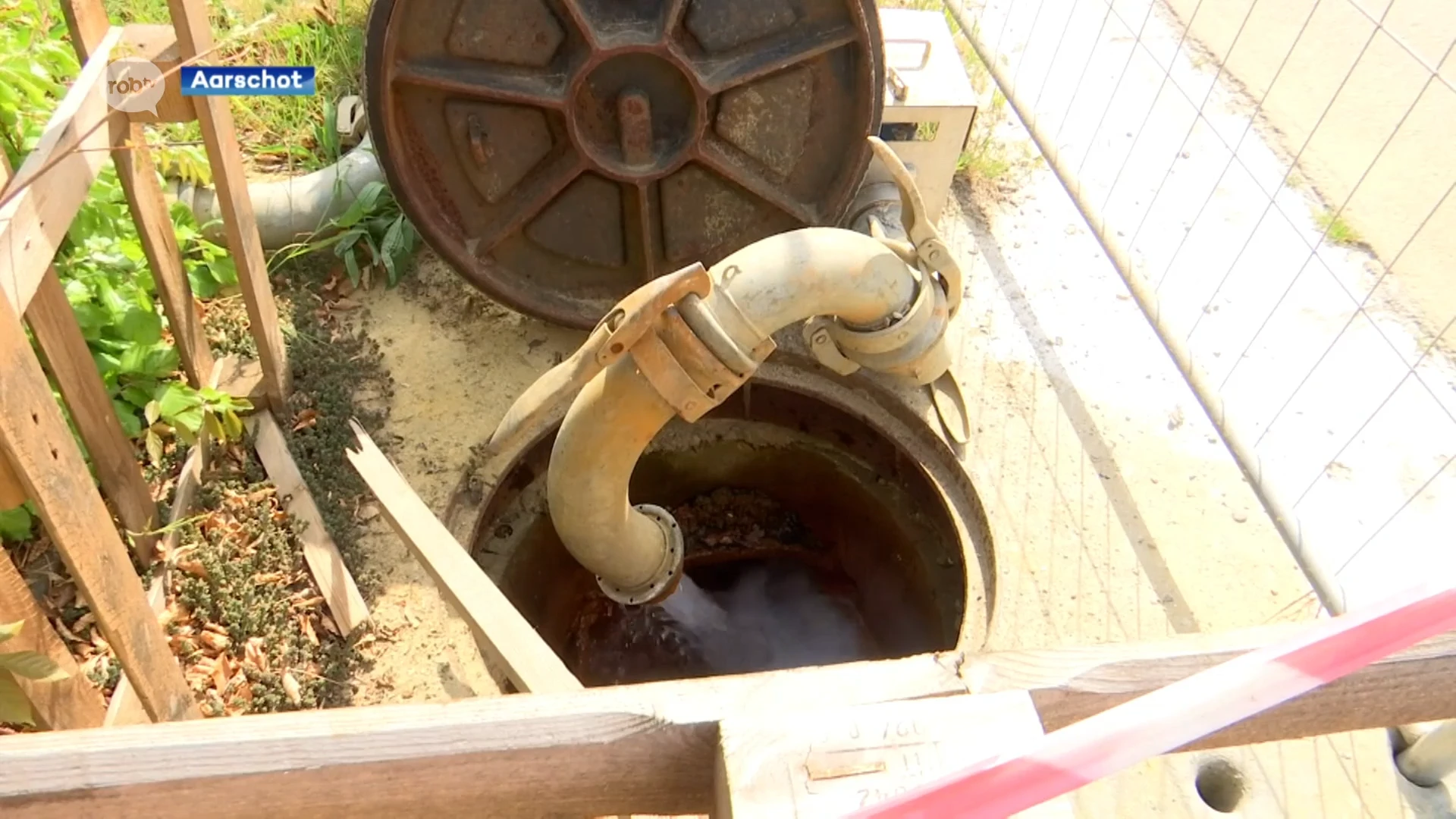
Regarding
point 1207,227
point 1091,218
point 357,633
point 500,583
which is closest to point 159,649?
point 357,633

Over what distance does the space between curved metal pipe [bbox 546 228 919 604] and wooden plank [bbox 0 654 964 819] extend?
118cm

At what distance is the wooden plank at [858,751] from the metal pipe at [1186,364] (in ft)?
6.60

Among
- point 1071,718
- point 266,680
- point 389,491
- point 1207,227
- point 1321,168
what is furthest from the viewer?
point 1321,168

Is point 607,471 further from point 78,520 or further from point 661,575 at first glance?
point 78,520

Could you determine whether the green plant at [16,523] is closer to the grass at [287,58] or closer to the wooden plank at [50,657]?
the wooden plank at [50,657]

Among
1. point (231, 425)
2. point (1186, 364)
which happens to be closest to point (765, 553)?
point (1186, 364)

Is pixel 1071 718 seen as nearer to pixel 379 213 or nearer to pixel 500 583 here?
pixel 500 583

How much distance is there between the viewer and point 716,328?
80.1 inches

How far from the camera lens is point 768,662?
3.60 metres

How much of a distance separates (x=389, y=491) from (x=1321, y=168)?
13.6 feet

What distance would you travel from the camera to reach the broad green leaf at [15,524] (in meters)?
2.43

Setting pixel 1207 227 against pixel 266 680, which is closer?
pixel 266 680

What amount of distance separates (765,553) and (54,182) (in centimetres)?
266

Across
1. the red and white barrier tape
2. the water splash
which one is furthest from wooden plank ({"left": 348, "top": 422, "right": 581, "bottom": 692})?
the water splash
